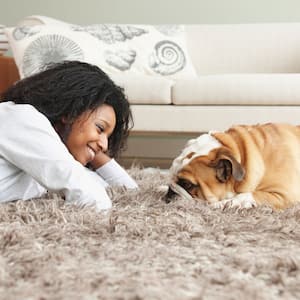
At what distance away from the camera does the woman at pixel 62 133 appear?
4.76ft

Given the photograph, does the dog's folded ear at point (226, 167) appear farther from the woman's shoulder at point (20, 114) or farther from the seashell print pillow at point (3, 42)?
Result: the seashell print pillow at point (3, 42)

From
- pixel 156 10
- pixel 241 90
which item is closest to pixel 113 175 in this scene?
pixel 241 90

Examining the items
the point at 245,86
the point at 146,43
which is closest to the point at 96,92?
the point at 245,86

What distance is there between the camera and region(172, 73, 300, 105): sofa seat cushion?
2.88 m

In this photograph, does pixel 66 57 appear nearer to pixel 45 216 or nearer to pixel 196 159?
pixel 196 159

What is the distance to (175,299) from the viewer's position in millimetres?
805

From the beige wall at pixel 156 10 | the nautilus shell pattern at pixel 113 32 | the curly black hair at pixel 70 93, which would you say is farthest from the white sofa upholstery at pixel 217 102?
the beige wall at pixel 156 10

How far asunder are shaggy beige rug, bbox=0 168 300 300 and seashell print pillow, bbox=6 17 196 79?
1.92 meters

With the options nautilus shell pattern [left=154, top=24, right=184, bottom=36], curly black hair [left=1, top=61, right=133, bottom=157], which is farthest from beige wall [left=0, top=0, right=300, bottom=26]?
curly black hair [left=1, top=61, right=133, bottom=157]

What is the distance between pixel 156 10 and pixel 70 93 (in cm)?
273

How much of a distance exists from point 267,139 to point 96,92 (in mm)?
562

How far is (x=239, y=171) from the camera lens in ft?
5.16

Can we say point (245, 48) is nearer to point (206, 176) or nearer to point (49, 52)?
point (49, 52)

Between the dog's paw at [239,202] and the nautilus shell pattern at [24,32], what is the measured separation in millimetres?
2165
